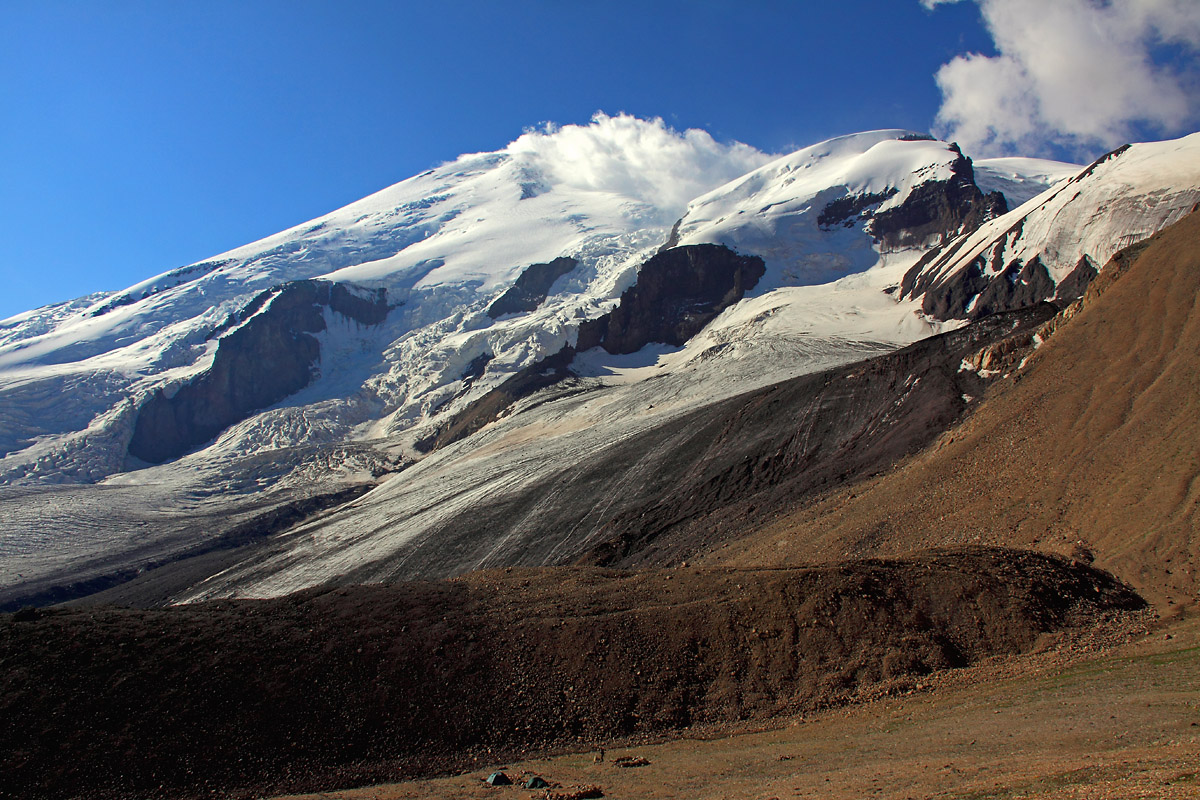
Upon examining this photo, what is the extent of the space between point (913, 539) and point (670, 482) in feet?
64.3

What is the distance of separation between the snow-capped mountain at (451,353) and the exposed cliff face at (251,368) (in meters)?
0.43

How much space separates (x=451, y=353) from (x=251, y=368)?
4018 centimetres

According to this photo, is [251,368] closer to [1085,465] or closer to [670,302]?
[670,302]

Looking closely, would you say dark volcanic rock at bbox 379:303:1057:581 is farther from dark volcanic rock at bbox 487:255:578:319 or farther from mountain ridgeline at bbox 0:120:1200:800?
dark volcanic rock at bbox 487:255:578:319

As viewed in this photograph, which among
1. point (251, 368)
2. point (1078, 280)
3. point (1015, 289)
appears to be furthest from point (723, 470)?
point (251, 368)

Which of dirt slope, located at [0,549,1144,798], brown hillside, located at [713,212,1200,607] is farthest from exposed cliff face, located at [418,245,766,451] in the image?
dirt slope, located at [0,549,1144,798]

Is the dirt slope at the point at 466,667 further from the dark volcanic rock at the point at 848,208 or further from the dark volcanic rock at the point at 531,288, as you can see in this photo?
the dark volcanic rock at the point at 531,288

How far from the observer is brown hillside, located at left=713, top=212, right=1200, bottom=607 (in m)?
19.4

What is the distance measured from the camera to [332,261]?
193250mm

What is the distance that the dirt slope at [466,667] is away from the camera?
14.6 m

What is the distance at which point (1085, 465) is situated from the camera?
2341 centimetres

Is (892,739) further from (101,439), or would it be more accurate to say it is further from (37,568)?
(101,439)

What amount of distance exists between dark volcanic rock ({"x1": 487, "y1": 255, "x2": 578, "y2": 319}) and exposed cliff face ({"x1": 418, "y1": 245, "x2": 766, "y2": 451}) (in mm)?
33398

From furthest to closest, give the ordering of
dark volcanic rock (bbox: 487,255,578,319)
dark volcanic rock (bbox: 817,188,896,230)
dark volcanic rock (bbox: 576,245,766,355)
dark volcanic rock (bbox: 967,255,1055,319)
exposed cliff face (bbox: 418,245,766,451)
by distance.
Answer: dark volcanic rock (bbox: 487,255,578,319) < dark volcanic rock (bbox: 817,188,896,230) < dark volcanic rock (bbox: 576,245,766,355) < exposed cliff face (bbox: 418,245,766,451) < dark volcanic rock (bbox: 967,255,1055,319)
